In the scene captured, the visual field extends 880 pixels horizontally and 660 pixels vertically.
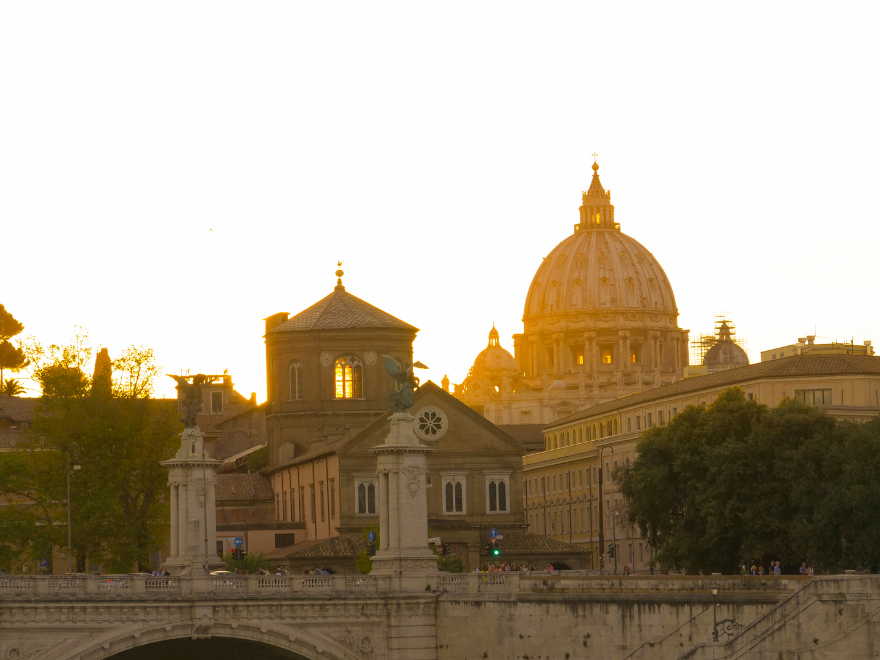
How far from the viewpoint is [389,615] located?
6341 cm

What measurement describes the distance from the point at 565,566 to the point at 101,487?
3011 centimetres

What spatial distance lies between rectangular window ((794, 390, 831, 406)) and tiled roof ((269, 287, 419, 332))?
78.4ft

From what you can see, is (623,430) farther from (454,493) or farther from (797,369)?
(454,493)

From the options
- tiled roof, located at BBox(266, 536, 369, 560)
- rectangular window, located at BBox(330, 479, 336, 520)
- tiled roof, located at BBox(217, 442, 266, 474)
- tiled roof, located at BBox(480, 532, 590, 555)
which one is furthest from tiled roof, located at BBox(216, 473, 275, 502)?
tiled roof, located at BBox(480, 532, 590, 555)

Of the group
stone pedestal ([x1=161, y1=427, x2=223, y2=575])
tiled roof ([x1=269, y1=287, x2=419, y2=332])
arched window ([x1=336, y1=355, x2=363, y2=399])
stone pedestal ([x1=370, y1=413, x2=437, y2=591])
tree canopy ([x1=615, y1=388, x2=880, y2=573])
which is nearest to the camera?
stone pedestal ([x1=370, y1=413, x2=437, y2=591])

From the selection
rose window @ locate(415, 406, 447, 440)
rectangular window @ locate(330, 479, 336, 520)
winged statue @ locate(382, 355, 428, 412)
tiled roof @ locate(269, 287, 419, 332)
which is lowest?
rectangular window @ locate(330, 479, 336, 520)

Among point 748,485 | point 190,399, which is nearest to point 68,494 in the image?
point 190,399

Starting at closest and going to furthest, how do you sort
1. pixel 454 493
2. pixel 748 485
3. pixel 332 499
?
1. pixel 748 485
2. pixel 332 499
3. pixel 454 493

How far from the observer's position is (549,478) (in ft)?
495

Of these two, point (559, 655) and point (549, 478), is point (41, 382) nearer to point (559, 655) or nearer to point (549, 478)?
point (559, 655)

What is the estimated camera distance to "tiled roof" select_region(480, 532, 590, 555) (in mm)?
104812

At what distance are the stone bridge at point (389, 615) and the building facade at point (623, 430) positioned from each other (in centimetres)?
4161

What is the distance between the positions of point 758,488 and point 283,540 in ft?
141

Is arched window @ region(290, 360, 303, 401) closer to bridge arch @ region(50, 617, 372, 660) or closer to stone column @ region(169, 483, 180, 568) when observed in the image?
stone column @ region(169, 483, 180, 568)
